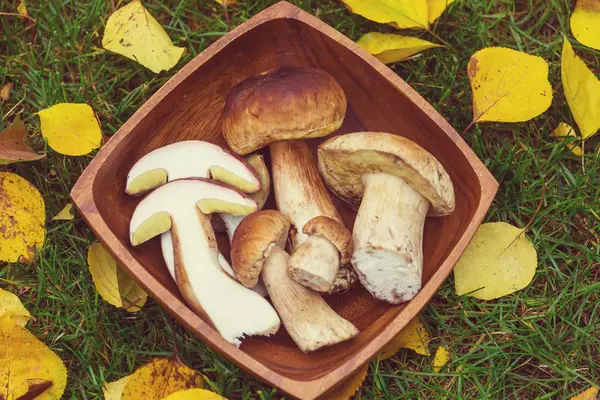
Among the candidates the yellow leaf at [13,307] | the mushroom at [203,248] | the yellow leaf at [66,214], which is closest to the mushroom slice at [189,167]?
the mushroom at [203,248]

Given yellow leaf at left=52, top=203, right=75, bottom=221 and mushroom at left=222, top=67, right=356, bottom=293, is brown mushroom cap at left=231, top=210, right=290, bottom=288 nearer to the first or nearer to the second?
mushroom at left=222, top=67, right=356, bottom=293

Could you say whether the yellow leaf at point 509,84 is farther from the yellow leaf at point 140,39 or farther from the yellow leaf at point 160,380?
the yellow leaf at point 160,380

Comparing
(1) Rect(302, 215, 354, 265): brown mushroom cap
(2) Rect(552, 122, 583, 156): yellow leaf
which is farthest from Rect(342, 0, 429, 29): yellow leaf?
(1) Rect(302, 215, 354, 265): brown mushroom cap

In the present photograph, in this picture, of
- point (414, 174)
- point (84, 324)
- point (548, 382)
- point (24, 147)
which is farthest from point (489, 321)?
point (24, 147)

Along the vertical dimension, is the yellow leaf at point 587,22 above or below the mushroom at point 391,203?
below

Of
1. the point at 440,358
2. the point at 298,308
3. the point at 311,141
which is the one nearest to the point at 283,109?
the point at 311,141

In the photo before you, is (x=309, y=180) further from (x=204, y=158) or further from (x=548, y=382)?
(x=548, y=382)
